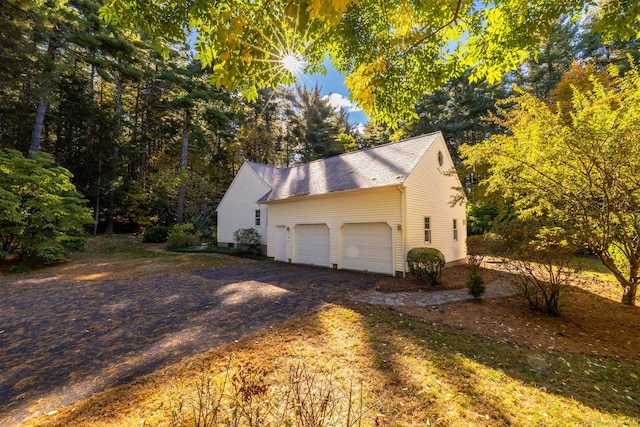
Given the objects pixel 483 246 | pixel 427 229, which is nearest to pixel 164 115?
pixel 427 229

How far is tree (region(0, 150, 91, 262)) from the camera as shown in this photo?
31.7 feet

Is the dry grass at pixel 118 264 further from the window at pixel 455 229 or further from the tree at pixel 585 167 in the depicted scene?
the tree at pixel 585 167

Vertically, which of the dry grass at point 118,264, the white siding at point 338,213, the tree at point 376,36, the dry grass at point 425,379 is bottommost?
the dry grass at point 425,379

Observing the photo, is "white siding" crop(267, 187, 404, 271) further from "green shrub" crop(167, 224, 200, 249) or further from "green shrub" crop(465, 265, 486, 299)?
"green shrub" crop(167, 224, 200, 249)

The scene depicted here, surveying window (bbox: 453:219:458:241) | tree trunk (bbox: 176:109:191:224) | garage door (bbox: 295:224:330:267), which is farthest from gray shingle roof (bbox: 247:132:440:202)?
tree trunk (bbox: 176:109:191:224)

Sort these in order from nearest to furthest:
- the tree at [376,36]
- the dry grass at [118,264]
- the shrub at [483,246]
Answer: the tree at [376,36] → the shrub at [483,246] → the dry grass at [118,264]

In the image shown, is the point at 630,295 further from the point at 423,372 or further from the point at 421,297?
the point at 423,372

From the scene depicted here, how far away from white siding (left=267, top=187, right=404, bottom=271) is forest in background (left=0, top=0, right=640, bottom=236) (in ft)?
Result: 17.2

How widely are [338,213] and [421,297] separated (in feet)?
16.8

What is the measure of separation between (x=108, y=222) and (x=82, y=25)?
15.5 metres

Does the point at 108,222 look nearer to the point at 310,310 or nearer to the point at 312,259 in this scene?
the point at 312,259

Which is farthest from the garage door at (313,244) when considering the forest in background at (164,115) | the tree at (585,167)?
the tree at (585,167)

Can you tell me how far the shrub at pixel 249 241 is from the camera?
1563cm

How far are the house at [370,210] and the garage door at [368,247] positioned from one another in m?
0.04
